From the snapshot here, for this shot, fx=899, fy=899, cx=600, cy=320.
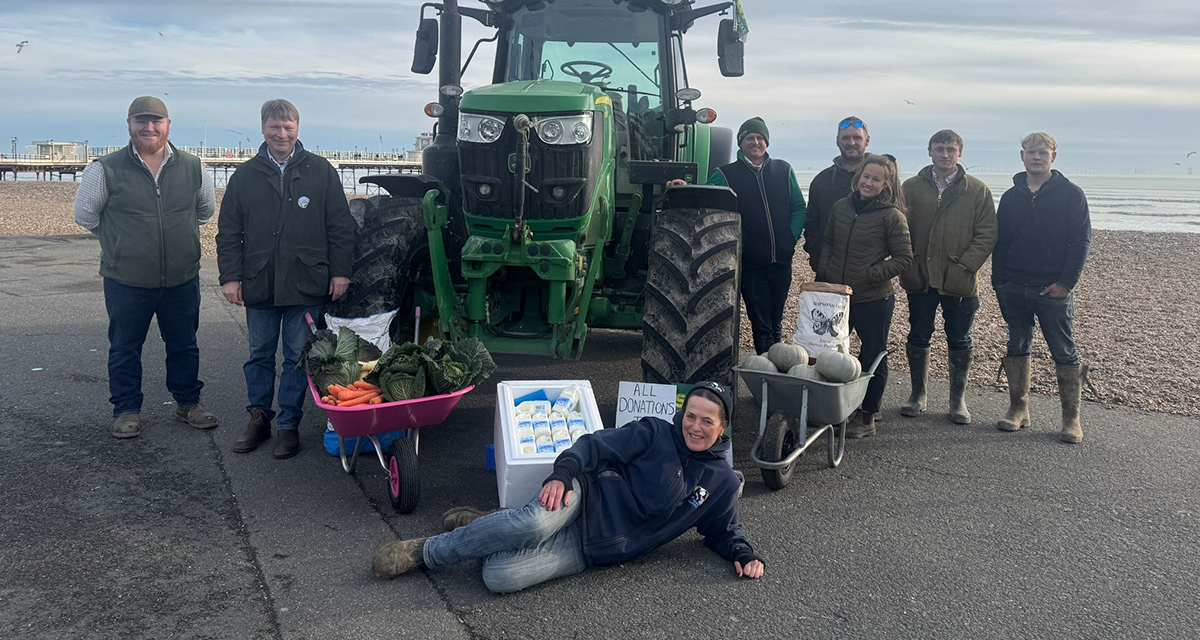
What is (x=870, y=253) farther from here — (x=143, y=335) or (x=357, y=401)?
(x=143, y=335)

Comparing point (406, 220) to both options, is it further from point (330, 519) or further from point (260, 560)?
point (260, 560)

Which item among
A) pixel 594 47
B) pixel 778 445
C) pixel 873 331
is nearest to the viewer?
pixel 778 445

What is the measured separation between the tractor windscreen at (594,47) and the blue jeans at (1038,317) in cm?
300

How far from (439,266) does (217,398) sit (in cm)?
228

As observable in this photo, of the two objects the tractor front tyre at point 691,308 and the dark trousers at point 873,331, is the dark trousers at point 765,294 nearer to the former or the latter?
the dark trousers at point 873,331

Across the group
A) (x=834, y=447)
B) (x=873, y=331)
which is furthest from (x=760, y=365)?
(x=873, y=331)

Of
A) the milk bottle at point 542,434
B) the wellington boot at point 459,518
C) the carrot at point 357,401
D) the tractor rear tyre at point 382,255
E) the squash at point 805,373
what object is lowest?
the wellington boot at point 459,518

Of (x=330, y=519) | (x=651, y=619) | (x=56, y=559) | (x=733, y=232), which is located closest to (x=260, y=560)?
(x=330, y=519)

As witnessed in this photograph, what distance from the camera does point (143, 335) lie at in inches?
223

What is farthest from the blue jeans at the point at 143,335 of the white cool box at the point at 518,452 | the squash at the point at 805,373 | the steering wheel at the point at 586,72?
the squash at the point at 805,373

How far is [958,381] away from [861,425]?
3.05 ft

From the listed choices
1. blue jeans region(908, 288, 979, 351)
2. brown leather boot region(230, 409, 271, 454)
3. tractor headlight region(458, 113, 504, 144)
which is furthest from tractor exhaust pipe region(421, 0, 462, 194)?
blue jeans region(908, 288, 979, 351)

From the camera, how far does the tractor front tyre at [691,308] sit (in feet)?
16.7

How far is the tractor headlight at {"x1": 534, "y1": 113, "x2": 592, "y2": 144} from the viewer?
17.4 ft
